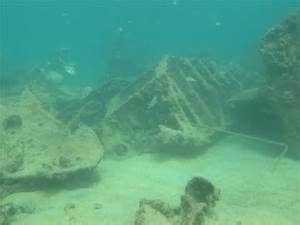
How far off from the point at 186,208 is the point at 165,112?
5778mm

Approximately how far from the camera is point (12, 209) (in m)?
8.13

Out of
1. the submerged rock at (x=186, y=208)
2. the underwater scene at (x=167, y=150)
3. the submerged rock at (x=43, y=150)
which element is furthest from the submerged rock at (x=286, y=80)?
the submerged rock at (x=43, y=150)

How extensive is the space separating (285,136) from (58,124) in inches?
236

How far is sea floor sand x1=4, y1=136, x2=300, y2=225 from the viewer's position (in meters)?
7.90

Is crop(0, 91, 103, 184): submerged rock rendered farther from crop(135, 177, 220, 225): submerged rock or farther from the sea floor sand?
crop(135, 177, 220, 225): submerged rock

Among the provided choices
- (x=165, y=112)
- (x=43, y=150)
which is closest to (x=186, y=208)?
(x=43, y=150)

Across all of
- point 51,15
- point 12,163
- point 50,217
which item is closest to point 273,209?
point 50,217

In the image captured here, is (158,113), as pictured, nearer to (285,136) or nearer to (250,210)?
(285,136)

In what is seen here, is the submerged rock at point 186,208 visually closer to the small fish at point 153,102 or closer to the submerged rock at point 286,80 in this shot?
the submerged rock at point 286,80

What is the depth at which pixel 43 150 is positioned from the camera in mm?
10609

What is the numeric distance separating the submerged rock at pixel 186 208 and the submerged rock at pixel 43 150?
8.76 feet

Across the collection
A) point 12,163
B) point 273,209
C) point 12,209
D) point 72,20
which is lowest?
point 273,209

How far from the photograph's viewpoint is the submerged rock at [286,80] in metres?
11.0

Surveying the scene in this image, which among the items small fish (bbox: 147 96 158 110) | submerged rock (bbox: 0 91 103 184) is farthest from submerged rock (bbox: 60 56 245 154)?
submerged rock (bbox: 0 91 103 184)
